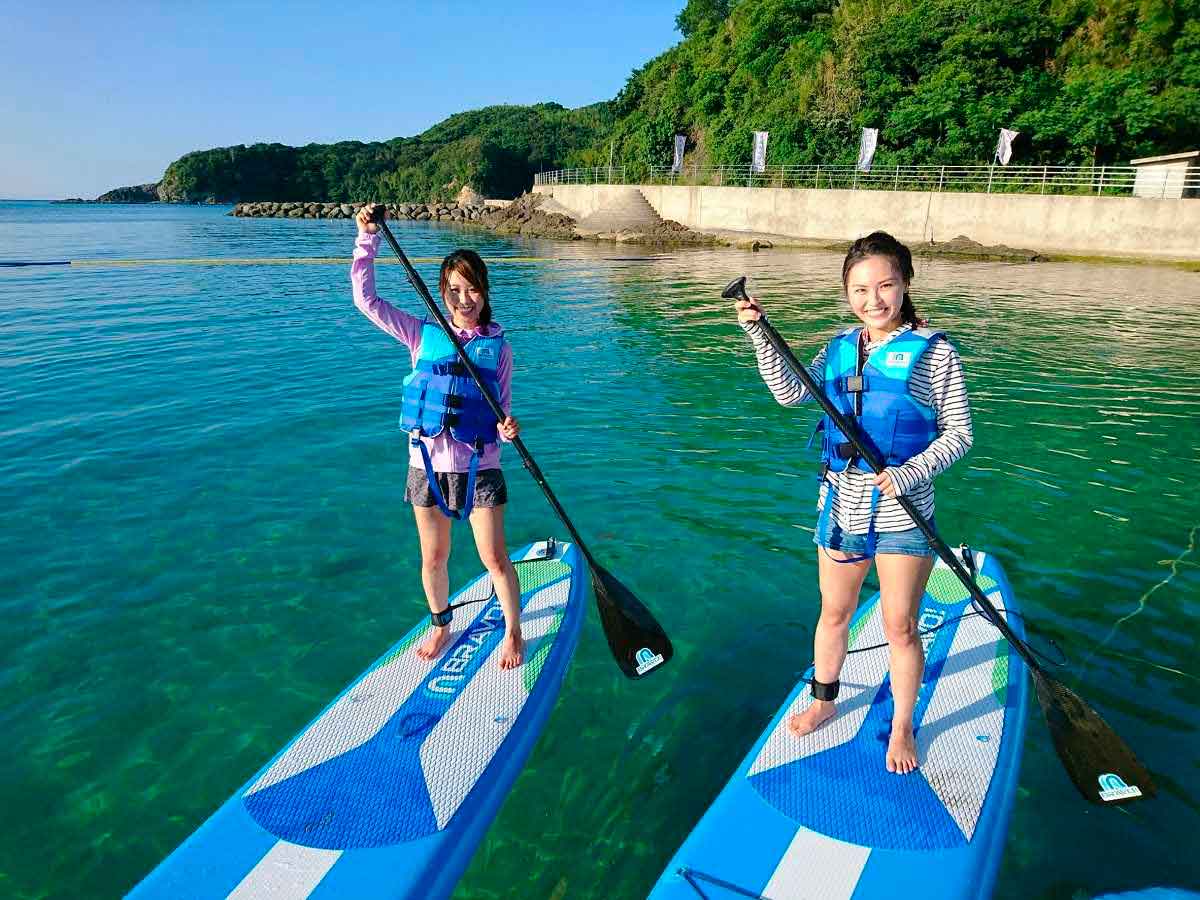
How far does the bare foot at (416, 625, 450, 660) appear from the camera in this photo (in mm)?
4238

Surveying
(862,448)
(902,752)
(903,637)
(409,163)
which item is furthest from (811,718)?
(409,163)

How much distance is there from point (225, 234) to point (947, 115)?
44704 millimetres

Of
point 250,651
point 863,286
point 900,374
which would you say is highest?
point 863,286

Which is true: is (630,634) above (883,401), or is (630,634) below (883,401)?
below

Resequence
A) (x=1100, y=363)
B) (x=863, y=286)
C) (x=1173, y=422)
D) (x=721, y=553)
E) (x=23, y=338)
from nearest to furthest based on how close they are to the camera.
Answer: (x=863, y=286)
(x=721, y=553)
(x=1173, y=422)
(x=1100, y=363)
(x=23, y=338)

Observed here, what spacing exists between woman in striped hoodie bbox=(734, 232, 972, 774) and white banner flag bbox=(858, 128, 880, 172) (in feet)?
126

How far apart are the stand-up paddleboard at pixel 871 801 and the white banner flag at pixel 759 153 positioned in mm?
41549

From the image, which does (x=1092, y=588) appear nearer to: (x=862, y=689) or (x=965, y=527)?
(x=965, y=527)

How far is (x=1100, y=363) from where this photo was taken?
12.1m

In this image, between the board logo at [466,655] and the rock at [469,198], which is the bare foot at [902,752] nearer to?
the board logo at [466,655]

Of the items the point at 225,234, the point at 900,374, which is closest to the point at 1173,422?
the point at 900,374

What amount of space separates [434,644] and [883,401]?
2.73 metres

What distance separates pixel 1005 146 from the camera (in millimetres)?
33281

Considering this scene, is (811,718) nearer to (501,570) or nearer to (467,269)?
(501,570)
